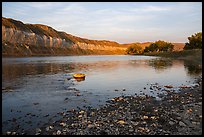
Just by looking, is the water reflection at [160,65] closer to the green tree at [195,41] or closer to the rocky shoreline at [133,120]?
the rocky shoreline at [133,120]

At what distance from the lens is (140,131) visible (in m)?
12.3

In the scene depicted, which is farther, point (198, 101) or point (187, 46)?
point (187, 46)

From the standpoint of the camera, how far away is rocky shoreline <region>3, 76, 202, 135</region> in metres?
12.3

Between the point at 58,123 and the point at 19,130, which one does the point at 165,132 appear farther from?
the point at 19,130

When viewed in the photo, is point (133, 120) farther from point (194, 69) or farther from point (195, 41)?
point (195, 41)

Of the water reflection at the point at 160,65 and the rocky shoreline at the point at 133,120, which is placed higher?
the water reflection at the point at 160,65

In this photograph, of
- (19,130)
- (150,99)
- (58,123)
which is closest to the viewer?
(19,130)

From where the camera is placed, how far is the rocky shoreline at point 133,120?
12.3 metres

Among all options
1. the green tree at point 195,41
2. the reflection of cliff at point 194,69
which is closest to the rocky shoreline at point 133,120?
the reflection of cliff at point 194,69

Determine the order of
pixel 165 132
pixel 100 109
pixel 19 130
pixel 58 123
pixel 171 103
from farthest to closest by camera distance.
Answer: pixel 171 103 < pixel 100 109 < pixel 58 123 < pixel 19 130 < pixel 165 132

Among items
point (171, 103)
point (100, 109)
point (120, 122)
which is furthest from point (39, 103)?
point (171, 103)

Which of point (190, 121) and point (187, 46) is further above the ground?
point (187, 46)

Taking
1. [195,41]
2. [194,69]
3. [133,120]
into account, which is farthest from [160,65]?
[195,41]

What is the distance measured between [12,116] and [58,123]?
4.28m
